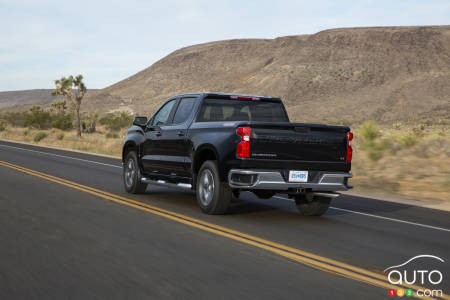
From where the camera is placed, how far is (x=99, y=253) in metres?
6.66

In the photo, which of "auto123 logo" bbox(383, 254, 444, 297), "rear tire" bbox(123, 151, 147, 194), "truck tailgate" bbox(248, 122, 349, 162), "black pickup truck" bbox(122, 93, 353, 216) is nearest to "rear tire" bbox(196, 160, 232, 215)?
"black pickup truck" bbox(122, 93, 353, 216)

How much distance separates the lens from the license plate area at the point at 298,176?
912cm

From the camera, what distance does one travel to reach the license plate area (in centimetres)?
912

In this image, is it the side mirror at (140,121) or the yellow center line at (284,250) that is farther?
the side mirror at (140,121)

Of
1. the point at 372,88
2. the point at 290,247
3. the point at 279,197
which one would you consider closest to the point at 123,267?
the point at 290,247

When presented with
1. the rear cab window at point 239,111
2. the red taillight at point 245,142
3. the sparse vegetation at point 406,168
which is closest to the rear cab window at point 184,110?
the rear cab window at point 239,111

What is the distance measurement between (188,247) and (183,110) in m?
4.66

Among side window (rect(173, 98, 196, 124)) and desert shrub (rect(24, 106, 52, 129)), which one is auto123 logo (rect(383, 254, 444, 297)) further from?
desert shrub (rect(24, 106, 52, 129))

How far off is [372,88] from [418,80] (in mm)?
6427

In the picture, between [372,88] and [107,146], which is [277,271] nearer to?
[107,146]

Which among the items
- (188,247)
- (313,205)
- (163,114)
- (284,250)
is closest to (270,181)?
(313,205)

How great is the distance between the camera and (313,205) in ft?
33.6

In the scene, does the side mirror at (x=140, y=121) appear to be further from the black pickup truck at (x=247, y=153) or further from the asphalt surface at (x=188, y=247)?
the asphalt surface at (x=188, y=247)

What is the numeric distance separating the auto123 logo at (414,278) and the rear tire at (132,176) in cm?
699
